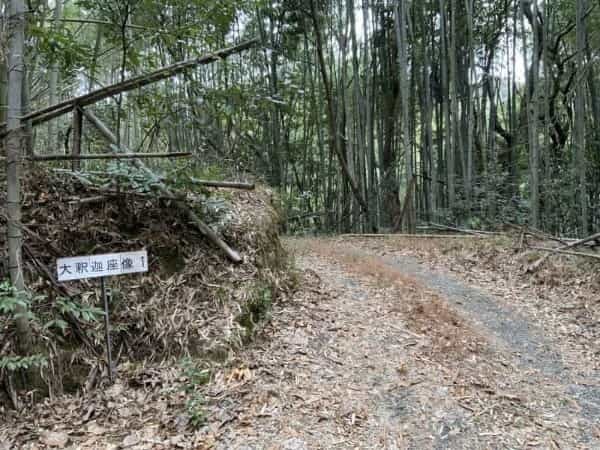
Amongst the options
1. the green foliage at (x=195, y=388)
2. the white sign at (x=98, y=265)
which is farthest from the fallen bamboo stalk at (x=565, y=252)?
the white sign at (x=98, y=265)

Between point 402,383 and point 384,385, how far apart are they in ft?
0.38

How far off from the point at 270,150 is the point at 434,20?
180 inches

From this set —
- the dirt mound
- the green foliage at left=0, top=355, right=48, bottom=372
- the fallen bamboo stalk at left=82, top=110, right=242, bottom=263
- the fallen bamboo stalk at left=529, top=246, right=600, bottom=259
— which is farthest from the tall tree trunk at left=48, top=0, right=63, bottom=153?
the fallen bamboo stalk at left=529, top=246, right=600, bottom=259

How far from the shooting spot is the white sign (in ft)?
6.86

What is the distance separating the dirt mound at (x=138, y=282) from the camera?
228 centimetres

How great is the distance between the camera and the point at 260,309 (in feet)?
9.46

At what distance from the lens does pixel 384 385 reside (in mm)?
2381

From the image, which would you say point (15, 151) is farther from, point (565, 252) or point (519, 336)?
point (565, 252)

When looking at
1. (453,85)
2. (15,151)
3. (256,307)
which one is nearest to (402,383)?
(256,307)

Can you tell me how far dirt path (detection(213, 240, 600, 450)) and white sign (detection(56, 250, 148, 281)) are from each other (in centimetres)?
90

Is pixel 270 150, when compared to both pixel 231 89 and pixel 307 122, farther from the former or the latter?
pixel 231 89

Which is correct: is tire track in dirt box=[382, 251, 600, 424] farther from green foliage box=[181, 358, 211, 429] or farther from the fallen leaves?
the fallen leaves

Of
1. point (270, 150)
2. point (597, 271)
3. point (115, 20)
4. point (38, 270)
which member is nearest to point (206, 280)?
point (38, 270)

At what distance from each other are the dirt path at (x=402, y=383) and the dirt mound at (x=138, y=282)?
342 millimetres
